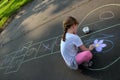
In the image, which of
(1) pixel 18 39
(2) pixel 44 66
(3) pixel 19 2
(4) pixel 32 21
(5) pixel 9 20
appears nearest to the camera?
(2) pixel 44 66

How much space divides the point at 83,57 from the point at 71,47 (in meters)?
0.30

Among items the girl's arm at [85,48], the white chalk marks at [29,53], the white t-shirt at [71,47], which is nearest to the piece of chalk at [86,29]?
the white chalk marks at [29,53]

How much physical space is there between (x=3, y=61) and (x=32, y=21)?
6.59ft

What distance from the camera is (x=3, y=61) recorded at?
7871 millimetres

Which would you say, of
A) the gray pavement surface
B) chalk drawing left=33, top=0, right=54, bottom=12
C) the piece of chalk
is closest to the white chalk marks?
the gray pavement surface

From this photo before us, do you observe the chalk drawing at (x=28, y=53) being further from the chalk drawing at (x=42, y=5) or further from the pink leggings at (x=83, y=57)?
the chalk drawing at (x=42, y=5)

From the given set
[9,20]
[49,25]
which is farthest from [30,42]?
[9,20]

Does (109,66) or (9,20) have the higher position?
(109,66)

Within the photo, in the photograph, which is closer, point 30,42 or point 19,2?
point 30,42

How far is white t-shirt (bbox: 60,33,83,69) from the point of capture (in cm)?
489

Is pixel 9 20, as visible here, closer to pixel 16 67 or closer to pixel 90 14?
pixel 16 67

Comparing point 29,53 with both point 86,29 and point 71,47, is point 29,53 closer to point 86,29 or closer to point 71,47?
point 86,29

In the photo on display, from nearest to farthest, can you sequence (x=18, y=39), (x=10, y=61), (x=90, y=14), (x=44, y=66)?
1. (x=44, y=66)
2. (x=90, y=14)
3. (x=10, y=61)
4. (x=18, y=39)

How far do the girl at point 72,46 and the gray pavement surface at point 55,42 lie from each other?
25cm
